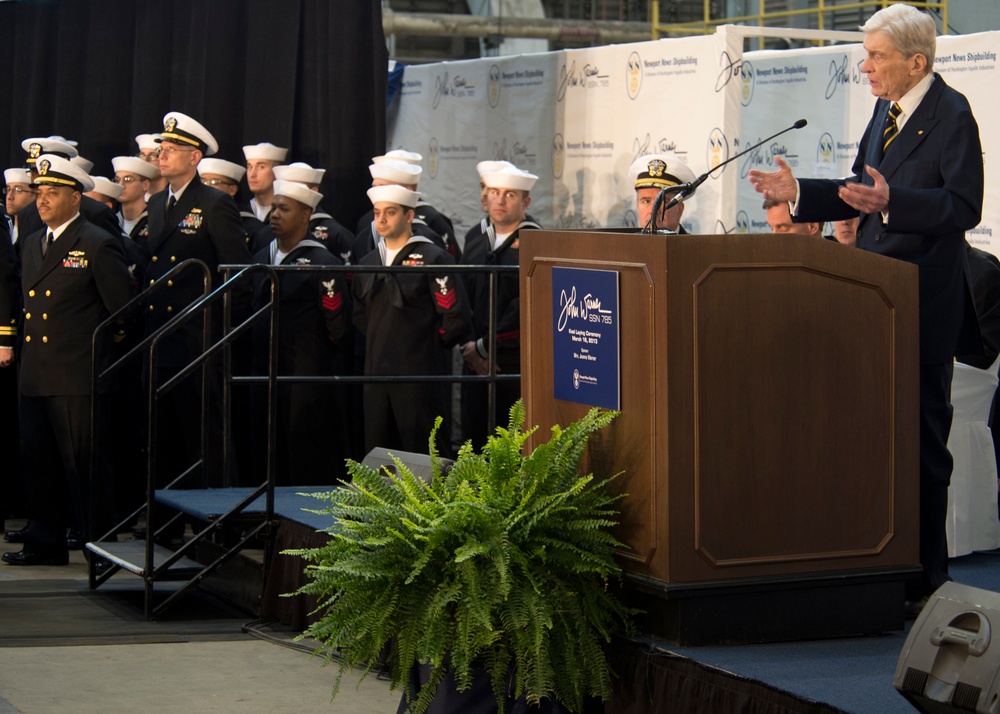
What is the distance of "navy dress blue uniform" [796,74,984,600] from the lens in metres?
3.60

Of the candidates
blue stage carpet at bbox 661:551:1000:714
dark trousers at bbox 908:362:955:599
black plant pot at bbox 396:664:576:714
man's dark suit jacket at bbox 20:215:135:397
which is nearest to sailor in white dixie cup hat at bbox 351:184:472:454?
man's dark suit jacket at bbox 20:215:135:397

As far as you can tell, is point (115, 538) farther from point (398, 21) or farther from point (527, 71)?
point (398, 21)

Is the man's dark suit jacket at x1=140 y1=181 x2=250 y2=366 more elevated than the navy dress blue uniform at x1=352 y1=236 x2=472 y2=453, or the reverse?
→ the man's dark suit jacket at x1=140 y1=181 x2=250 y2=366

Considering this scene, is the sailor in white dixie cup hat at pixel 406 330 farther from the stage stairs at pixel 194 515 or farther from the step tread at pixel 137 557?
the step tread at pixel 137 557

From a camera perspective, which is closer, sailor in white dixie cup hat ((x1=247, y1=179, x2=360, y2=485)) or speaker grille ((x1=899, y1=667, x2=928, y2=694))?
speaker grille ((x1=899, y1=667, x2=928, y2=694))

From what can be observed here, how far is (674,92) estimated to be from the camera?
7297 millimetres
